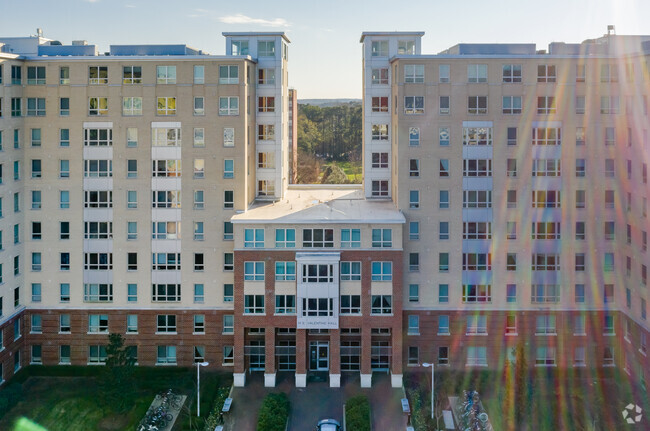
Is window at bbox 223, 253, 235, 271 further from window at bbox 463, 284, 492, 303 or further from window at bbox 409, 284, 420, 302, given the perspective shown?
window at bbox 463, 284, 492, 303

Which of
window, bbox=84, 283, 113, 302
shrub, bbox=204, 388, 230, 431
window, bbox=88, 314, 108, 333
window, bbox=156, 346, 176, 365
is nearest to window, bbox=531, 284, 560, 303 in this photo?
shrub, bbox=204, 388, 230, 431

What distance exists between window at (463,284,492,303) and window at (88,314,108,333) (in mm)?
27871

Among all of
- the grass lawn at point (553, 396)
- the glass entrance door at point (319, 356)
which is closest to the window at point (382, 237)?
the glass entrance door at point (319, 356)

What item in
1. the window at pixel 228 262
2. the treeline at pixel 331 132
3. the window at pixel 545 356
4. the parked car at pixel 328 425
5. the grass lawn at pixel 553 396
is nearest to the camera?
the parked car at pixel 328 425

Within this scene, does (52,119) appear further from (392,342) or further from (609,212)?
(609,212)

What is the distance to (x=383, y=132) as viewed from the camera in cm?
5638

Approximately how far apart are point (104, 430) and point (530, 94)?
38.5 meters

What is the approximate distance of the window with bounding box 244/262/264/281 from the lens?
4984 centimetres

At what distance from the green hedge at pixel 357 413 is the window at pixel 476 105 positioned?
74.5 ft

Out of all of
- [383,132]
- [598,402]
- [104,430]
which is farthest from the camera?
[383,132]

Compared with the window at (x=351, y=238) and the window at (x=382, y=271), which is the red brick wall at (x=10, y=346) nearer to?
the window at (x=351, y=238)

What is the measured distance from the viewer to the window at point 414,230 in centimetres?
5219

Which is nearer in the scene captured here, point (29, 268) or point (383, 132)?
point (29, 268)

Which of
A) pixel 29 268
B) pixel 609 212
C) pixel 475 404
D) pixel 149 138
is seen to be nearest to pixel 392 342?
pixel 475 404
